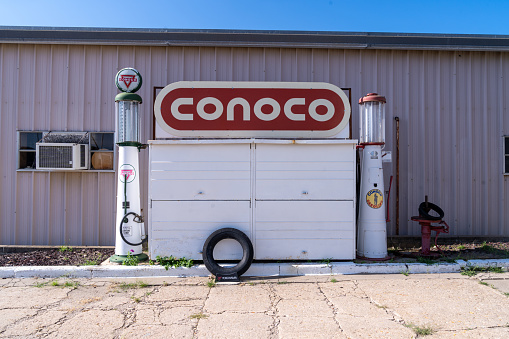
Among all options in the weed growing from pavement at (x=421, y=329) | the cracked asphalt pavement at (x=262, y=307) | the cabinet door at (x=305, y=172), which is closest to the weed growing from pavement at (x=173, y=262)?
the cracked asphalt pavement at (x=262, y=307)

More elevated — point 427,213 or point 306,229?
point 427,213

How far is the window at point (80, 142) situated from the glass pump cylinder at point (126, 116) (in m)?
1.72

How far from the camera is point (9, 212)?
869cm

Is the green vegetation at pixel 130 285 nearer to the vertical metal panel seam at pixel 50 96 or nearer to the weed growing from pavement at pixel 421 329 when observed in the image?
the weed growing from pavement at pixel 421 329

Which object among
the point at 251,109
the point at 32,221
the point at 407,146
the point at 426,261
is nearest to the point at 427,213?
the point at 426,261

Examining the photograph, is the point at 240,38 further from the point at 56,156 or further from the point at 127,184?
the point at 56,156

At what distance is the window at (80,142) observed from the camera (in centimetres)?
870

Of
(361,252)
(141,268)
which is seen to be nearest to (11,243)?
(141,268)

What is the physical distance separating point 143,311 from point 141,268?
1730mm

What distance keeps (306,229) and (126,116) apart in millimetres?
3788

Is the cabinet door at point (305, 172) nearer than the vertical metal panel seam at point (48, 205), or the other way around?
the cabinet door at point (305, 172)

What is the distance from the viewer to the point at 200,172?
7.03m

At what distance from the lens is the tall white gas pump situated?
7195 mm

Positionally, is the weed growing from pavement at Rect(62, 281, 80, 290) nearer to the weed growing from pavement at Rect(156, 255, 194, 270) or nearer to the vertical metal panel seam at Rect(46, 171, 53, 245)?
the weed growing from pavement at Rect(156, 255, 194, 270)
